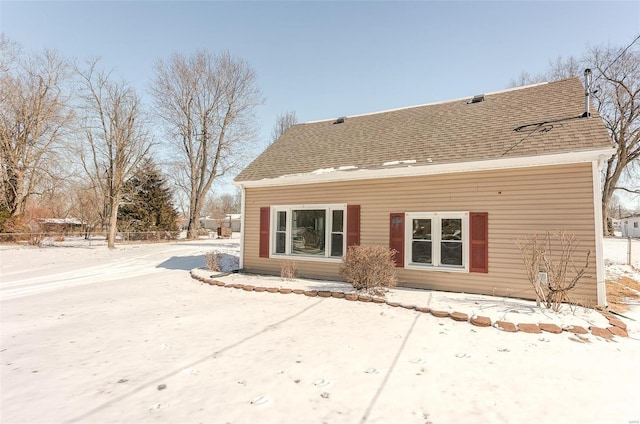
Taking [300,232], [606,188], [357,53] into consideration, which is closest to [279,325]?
[300,232]

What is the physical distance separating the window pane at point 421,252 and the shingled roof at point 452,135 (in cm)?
185

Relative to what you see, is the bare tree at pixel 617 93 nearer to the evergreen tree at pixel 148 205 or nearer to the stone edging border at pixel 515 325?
the stone edging border at pixel 515 325

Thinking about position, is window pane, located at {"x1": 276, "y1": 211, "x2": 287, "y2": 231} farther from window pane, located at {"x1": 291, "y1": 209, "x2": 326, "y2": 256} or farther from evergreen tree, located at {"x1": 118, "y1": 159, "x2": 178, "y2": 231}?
evergreen tree, located at {"x1": 118, "y1": 159, "x2": 178, "y2": 231}

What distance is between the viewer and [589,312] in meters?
5.02

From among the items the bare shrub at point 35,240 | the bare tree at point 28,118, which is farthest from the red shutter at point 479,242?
the bare tree at point 28,118

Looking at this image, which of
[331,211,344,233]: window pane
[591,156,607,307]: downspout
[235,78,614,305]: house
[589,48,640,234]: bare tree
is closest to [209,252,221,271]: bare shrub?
[235,78,614,305]: house

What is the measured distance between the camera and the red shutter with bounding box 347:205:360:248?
24.8 feet

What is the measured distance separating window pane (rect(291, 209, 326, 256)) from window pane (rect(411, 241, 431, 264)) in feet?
7.97

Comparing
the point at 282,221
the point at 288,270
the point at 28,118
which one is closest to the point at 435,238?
the point at 288,270

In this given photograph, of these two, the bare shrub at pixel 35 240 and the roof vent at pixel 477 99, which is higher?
the roof vent at pixel 477 99

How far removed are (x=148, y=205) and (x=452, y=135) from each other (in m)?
23.8

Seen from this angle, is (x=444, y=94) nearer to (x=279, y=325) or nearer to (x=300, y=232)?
(x=300, y=232)

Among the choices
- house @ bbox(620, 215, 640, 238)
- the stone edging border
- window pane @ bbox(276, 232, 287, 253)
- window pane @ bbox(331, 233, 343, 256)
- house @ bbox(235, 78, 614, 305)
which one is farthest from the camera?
house @ bbox(620, 215, 640, 238)

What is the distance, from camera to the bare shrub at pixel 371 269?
20.9 feet
